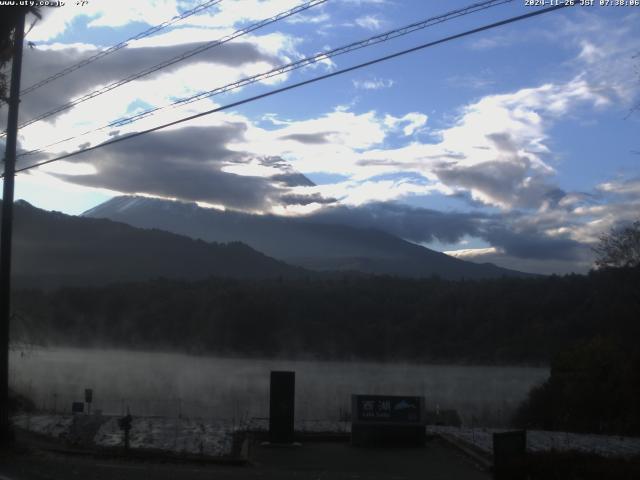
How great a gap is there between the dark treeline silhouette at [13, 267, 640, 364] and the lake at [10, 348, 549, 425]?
6.97ft

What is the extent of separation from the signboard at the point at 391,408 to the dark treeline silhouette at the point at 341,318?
35.9 meters

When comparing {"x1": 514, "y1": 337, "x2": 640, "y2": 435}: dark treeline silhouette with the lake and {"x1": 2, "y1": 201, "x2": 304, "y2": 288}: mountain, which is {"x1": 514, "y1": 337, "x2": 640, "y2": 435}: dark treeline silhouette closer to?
the lake

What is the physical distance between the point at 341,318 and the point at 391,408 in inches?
1962

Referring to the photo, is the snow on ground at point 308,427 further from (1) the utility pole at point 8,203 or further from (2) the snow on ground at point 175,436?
(1) the utility pole at point 8,203

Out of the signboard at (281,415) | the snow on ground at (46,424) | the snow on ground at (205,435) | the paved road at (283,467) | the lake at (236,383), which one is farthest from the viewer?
the lake at (236,383)

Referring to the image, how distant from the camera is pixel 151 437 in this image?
2133 centimetres

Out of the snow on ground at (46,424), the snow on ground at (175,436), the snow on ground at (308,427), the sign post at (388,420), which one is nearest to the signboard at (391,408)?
the sign post at (388,420)

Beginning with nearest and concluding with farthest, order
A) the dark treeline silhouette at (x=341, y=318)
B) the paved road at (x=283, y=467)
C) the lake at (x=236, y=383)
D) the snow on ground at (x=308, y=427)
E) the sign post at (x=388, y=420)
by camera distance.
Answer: the paved road at (x=283, y=467), the sign post at (x=388, y=420), the snow on ground at (x=308, y=427), the lake at (x=236, y=383), the dark treeline silhouette at (x=341, y=318)

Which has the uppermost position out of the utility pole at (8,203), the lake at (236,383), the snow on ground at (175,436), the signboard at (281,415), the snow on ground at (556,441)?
the utility pole at (8,203)

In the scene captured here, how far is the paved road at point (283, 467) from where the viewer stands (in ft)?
53.3

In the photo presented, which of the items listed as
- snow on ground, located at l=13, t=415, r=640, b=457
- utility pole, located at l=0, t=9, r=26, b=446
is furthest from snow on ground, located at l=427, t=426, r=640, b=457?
utility pole, located at l=0, t=9, r=26, b=446

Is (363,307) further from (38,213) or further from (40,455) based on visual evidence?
(40,455)

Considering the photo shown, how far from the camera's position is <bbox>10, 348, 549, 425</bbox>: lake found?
41.2 m

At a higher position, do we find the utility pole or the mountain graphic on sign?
the utility pole
